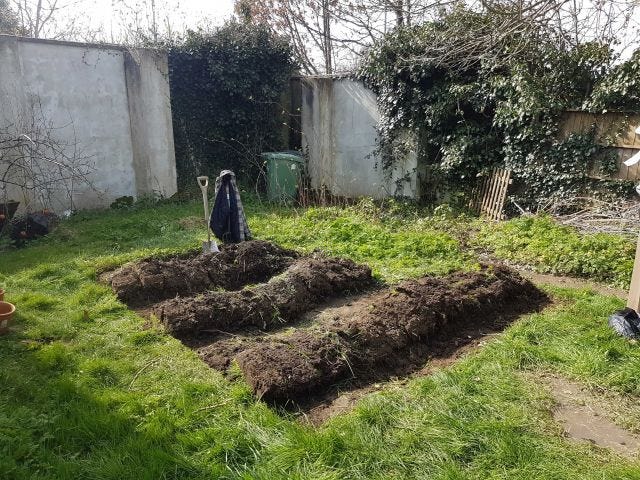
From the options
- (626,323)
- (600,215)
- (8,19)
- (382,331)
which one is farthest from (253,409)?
(8,19)

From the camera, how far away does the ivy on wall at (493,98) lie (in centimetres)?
804

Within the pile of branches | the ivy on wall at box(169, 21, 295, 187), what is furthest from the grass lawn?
the ivy on wall at box(169, 21, 295, 187)

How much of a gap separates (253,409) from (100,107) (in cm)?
871

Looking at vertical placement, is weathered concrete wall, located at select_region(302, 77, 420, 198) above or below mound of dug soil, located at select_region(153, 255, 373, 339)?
above

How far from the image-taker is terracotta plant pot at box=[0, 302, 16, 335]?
4.48 meters

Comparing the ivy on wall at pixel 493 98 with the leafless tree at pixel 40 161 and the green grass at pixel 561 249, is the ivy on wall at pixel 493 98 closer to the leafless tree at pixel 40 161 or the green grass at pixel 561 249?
the green grass at pixel 561 249

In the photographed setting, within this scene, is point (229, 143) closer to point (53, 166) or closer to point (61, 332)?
point (53, 166)

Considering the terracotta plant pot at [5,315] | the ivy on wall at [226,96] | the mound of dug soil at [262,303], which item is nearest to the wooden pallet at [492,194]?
the mound of dug soil at [262,303]

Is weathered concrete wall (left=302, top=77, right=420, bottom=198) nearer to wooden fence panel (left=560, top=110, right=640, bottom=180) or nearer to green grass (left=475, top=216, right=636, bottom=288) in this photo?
green grass (left=475, top=216, right=636, bottom=288)

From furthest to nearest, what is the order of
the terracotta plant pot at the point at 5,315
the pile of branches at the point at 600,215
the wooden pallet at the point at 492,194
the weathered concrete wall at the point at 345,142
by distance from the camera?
A: the weathered concrete wall at the point at 345,142 < the wooden pallet at the point at 492,194 < the pile of branches at the point at 600,215 < the terracotta plant pot at the point at 5,315

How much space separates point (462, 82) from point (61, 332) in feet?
27.4

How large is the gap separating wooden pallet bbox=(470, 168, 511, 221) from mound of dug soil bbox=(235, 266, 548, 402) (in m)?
3.67

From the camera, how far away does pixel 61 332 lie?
4.59 meters

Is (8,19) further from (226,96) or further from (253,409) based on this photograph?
(253,409)
